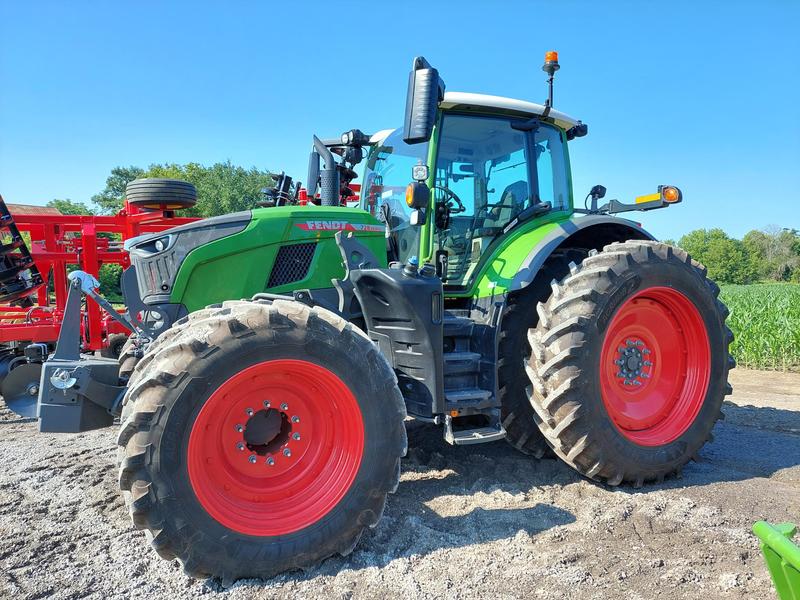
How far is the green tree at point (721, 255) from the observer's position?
63531 mm

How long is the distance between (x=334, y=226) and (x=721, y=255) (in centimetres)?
7612

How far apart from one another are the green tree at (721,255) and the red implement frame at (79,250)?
61.8m

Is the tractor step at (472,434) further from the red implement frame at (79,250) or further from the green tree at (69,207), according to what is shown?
the green tree at (69,207)

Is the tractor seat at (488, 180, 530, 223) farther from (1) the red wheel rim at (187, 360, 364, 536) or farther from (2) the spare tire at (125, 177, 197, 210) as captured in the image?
(2) the spare tire at (125, 177, 197, 210)

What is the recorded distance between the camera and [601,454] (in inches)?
132

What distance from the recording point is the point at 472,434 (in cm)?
334

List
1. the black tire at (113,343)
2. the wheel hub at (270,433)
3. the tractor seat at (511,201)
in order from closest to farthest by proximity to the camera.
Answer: the wheel hub at (270,433), the tractor seat at (511,201), the black tire at (113,343)

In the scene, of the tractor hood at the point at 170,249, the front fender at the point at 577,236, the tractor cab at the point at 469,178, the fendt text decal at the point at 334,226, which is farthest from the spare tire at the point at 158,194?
the front fender at the point at 577,236

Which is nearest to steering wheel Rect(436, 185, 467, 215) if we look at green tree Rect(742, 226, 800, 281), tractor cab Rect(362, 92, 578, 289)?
tractor cab Rect(362, 92, 578, 289)

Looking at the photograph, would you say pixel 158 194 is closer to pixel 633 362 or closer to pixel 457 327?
pixel 457 327

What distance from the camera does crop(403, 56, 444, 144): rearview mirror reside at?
2.90 m

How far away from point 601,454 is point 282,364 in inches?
79.8

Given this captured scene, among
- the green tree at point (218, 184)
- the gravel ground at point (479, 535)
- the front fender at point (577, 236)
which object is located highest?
the green tree at point (218, 184)

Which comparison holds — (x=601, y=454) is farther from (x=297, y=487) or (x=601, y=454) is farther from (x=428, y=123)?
(x=428, y=123)
